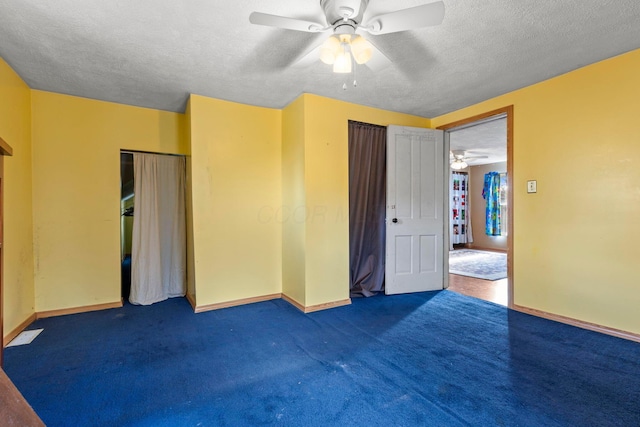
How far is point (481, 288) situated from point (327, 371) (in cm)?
300

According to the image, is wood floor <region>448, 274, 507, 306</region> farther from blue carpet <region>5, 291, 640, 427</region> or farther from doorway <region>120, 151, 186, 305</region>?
doorway <region>120, 151, 186, 305</region>

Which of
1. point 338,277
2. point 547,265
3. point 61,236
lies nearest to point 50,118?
point 61,236

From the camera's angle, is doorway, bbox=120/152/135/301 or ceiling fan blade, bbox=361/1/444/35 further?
doorway, bbox=120/152/135/301

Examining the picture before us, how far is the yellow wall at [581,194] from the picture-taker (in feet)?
8.17

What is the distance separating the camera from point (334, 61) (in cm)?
200

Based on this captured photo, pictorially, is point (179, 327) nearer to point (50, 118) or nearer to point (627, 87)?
point (50, 118)

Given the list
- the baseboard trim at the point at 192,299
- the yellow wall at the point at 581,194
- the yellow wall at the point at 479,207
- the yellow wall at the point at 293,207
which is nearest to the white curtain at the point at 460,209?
the yellow wall at the point at 479,207

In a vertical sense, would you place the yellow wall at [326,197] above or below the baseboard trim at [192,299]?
above

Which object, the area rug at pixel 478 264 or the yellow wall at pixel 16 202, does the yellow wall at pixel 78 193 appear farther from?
the area rug at pixel 478 264

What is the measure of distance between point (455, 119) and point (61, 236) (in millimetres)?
4773

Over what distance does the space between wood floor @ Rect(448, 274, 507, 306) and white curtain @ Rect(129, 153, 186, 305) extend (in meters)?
3.66

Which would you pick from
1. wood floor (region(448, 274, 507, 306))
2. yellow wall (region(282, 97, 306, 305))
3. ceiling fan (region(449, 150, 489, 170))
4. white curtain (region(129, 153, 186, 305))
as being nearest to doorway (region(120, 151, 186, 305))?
white curtain (region(129, 153, 186, 305))

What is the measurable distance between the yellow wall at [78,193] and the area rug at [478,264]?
5085 mm

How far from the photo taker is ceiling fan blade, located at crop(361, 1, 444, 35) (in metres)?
1.56
